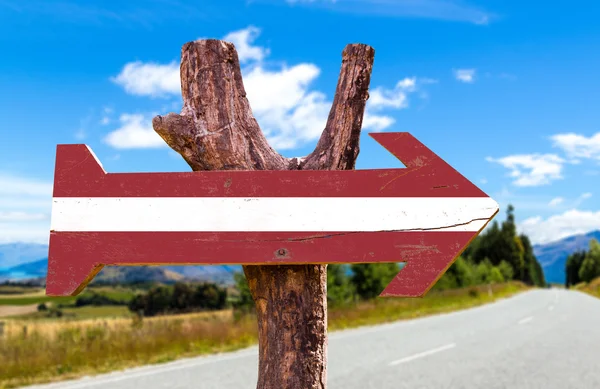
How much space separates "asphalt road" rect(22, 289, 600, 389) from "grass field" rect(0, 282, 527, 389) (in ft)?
2.03

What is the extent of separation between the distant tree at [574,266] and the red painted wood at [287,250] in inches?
4922

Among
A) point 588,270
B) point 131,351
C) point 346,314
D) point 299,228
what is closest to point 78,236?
point 299,228

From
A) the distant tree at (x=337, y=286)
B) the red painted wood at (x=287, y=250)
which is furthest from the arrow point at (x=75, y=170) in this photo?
the distant tree at (x=337, y=286)

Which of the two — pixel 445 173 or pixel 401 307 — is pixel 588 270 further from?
pixel 445 173

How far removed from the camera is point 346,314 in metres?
17.3

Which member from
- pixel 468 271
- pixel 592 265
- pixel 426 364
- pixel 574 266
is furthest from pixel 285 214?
pixel 574 266

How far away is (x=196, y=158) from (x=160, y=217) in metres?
0.50

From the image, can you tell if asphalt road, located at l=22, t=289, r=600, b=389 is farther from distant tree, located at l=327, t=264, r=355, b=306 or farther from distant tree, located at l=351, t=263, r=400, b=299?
distant tree, located at l=351, t=263, r=400, b=299

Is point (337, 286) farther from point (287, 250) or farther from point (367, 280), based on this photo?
point (287, 250)

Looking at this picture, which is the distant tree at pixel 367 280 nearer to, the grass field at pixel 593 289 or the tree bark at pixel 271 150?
the grass field at pixel 593 289

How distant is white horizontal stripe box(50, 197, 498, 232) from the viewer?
98.0 inches

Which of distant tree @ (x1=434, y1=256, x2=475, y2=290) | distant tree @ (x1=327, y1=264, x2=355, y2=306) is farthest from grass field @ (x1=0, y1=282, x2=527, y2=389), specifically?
distant tree @ (x1=434, y1=256, x2=475, y2=290)

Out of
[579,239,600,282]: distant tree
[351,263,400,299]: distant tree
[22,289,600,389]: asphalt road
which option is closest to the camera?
[22,289,600,389]: asphalt road

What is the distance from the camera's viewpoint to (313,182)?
8.25ft
